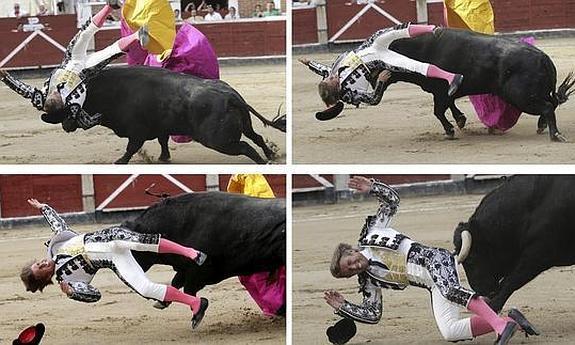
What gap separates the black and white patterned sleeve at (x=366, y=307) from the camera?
456 centimetres

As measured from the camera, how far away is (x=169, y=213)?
4.67 metres

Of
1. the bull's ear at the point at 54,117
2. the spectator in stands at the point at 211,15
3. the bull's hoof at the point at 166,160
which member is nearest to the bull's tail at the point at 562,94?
the bull's hoof at the point at 166,160

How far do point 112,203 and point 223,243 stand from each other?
27.0 inches

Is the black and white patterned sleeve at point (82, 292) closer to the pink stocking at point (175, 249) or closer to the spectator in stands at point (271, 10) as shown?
the pink stocking at point (175, 249)

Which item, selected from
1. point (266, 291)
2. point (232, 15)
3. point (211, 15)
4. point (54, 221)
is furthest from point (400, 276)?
point (232, 15)

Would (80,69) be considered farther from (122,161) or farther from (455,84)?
(455,84)

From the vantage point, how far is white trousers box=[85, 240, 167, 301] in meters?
4.57

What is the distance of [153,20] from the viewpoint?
4.77 m

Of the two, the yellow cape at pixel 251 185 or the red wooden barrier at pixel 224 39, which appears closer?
the yellow cape at pixel 251 185

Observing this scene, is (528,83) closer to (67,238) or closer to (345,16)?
(345,16)

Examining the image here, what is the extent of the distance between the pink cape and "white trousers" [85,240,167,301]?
4.45ft

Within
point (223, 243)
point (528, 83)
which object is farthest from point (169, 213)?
point (528, 83)

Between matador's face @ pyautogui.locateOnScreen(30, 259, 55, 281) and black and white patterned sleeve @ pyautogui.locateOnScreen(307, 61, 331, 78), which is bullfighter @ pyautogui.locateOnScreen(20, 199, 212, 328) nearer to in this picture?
matador's face @ pyautogui.locateOnScreen(30, 259, 55, 281)

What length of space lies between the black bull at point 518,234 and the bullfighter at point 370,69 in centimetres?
51
